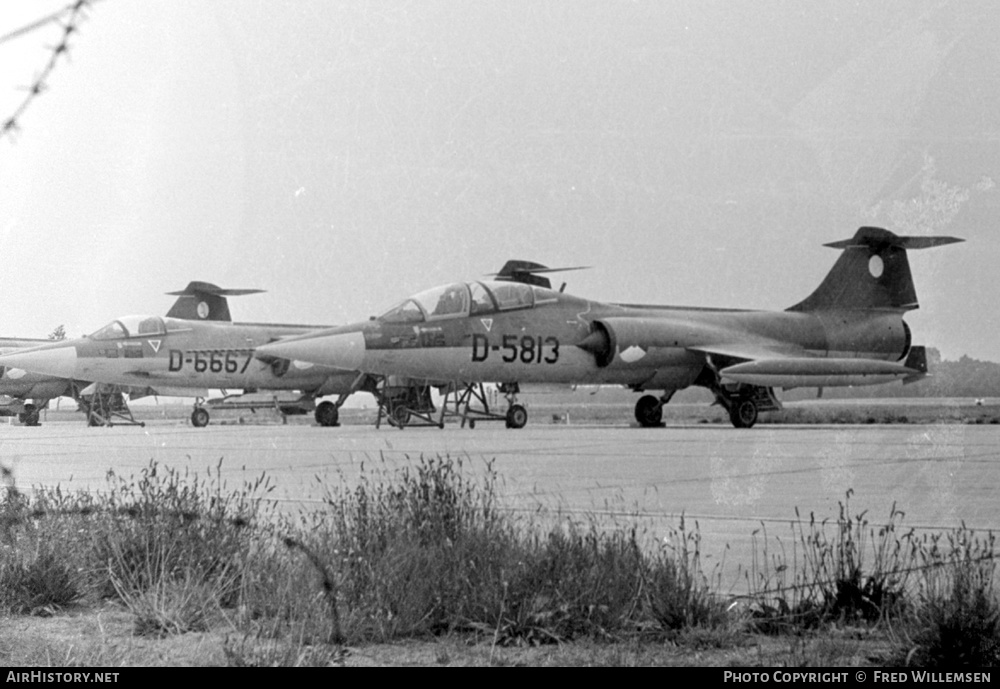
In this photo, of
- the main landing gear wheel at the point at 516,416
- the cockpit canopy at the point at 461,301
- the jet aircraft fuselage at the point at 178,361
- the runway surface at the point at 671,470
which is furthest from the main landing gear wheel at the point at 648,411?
the jet aircraft fuselage at the point at 178,361

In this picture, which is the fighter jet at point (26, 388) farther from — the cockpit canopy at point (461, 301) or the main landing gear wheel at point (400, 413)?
the cockpit canopy at point (461, 301)

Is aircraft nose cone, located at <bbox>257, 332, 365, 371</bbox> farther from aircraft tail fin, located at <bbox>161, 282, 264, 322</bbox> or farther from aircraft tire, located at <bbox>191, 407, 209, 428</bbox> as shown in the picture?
aircraft tail fin, located at <bbox>161, 282, 264, 322</bbox>

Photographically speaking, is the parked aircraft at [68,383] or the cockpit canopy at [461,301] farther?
the parked aircraft at [68,383]

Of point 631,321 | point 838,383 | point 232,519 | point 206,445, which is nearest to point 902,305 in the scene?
point 838,383

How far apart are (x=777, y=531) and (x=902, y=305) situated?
21.7 m

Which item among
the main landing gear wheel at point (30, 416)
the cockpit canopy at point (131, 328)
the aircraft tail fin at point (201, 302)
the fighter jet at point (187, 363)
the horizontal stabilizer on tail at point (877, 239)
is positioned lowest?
the main landing gear wheel at point (30, 416)

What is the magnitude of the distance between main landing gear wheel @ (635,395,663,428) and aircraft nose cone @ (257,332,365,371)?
718 centimetres

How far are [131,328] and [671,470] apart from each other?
22.4 meters

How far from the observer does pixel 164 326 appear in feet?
101

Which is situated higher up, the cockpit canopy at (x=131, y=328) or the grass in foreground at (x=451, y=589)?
the cockpit canopy at (x=131, y=328)

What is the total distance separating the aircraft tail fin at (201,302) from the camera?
122ft

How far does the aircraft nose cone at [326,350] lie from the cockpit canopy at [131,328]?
10538 mm

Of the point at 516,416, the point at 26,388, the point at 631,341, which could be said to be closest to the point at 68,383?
the point at 26,388
